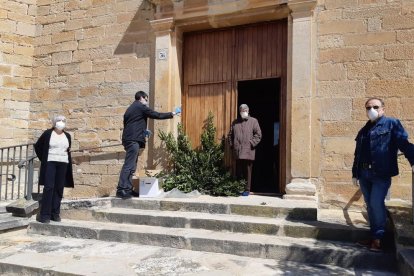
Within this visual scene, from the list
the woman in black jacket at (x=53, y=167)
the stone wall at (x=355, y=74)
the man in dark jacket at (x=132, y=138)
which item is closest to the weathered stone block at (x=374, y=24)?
the stone wall at (x=355, y=74)

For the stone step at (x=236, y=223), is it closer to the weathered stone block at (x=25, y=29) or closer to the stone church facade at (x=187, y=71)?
the stone church facade at (x=187, y=71)

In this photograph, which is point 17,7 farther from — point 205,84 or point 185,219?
point 185,219

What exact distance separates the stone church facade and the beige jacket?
0.47 meters

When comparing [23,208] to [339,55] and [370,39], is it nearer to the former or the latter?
[339,55]

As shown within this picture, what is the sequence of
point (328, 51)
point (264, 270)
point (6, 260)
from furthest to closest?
point (328, 51) → point (6, 260) → point (264, 270)

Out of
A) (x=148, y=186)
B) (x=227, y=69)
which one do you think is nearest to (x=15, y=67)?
(x=148, y=186)

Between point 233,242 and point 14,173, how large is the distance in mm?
5448

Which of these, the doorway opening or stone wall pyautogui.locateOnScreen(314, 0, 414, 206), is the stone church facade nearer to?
stone wall pyautogui.locateOnScreen(314, 0, 414, 206)

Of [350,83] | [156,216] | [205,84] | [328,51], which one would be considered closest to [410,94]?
[350,83]

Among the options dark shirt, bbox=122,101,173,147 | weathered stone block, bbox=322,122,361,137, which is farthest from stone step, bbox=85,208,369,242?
weathered stone block, bbox=322,122,361,137

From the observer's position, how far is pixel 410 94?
5457 millimetres

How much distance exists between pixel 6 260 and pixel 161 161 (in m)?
3.06

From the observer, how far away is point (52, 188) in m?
5.53

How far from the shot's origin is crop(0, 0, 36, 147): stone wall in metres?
8.17
